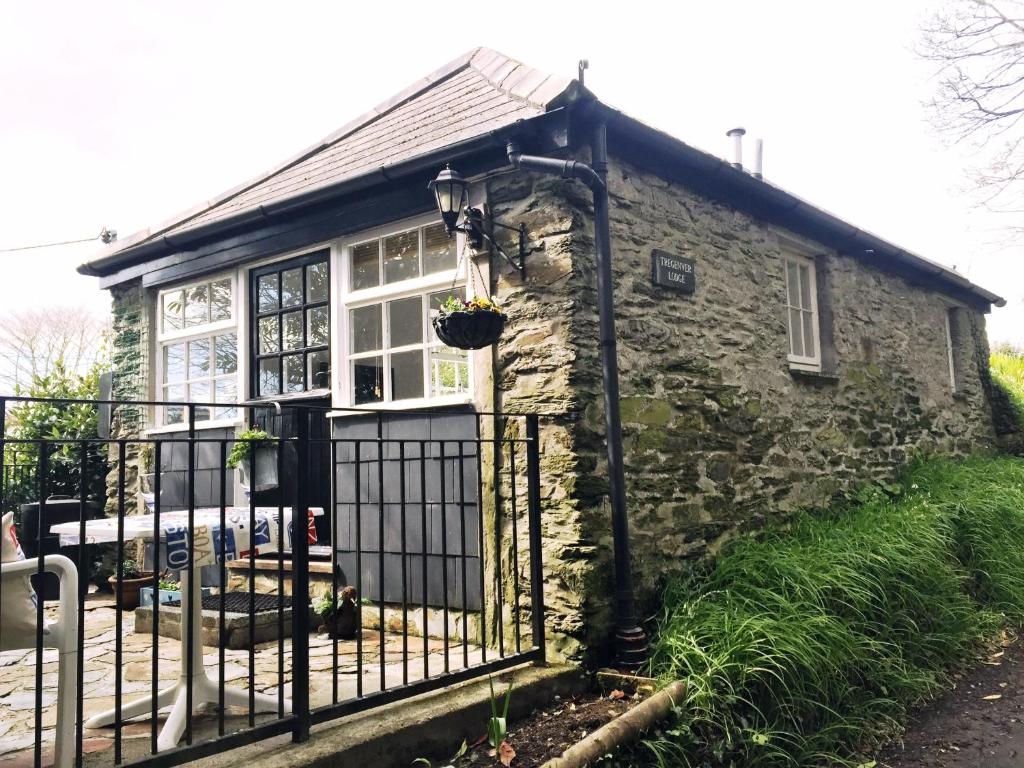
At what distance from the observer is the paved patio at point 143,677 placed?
10.1 feet

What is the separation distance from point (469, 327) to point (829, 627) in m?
2.58

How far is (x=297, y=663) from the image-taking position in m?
2.87

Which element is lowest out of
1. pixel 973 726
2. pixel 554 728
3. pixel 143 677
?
pixel 973 726

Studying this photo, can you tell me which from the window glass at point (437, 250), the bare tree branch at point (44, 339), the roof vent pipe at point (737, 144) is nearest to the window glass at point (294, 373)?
the window glass at point (437, 250)

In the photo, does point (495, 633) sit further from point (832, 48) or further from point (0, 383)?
point (0, 383)

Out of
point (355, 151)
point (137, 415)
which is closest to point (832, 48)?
point (355, 151)

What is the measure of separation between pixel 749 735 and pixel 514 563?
1.42 meters

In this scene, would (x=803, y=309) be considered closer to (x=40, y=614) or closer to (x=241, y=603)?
(x=241, y=603)

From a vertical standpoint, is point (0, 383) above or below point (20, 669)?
above

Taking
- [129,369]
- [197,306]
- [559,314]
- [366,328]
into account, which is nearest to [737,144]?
[559,314]

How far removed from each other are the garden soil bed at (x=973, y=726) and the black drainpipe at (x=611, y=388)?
1322 millimetres

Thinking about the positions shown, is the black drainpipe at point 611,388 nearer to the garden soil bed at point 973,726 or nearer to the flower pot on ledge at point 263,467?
the garden soil bed at point 973,726

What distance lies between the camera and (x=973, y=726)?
394cm

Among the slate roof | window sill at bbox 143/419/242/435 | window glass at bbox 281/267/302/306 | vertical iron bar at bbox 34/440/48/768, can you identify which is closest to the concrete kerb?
vertical iron bar at bbox 34/440/48/768
